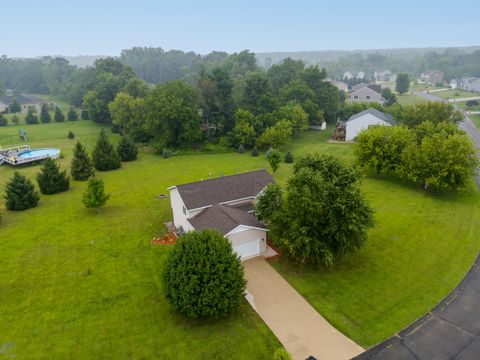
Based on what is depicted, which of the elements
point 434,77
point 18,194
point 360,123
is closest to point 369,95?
point 360,123

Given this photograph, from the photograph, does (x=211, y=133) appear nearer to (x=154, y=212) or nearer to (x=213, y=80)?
(x=213, y=80)

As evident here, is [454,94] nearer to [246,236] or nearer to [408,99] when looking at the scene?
[408,99]

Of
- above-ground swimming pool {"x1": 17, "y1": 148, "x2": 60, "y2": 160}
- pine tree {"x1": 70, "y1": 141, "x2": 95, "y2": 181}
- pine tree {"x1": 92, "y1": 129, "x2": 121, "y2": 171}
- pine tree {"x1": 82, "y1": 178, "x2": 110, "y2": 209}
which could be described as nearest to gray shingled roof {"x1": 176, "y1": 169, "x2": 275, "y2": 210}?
pine tree {"x1": 82, "y1": 178, "x2": 110, "y2": 209}

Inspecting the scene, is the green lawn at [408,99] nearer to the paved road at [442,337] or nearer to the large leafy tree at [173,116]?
the large leafy tree at [173,116]

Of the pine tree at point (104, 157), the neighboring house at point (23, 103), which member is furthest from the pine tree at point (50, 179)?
the neighboring house at point (23, 103)

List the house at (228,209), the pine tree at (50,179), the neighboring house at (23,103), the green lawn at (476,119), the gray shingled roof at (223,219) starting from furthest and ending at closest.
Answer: the neighboring house at (23,103) < the green lawn at (476,119) < the pine tree at (50,179) < the house at (228,209) < the gray shingled roof at (223,219)

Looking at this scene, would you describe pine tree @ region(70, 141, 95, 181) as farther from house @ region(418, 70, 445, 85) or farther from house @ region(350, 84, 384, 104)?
house @ region(418, 70, 445, 85)
